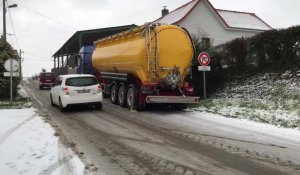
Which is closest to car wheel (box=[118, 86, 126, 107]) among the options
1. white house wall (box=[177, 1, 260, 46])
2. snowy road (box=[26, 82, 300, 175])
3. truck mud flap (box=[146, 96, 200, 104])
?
truck mud flap (box=[146, 96, 200, 104])

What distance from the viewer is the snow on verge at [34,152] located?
25.8 feet

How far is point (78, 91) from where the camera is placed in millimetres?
18344

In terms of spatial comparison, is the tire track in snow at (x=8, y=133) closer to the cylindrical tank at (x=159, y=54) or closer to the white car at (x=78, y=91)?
the white car at (x=78, y=91)

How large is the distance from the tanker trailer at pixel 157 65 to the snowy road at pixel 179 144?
169cm

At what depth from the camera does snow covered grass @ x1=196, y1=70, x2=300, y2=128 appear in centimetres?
1460

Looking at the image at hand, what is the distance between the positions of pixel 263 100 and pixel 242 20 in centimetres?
2595

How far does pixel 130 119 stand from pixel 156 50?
3507 millimetres

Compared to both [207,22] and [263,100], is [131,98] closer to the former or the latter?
[263,100]

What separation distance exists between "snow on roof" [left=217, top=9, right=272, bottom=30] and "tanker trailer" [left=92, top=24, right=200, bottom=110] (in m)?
23.1

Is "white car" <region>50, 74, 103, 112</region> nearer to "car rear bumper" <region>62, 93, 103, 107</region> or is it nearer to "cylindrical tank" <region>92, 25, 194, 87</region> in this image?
"car rear bumper" <region>62, 93, 103, 107</region>

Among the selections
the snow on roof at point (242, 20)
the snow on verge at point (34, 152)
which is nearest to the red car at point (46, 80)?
the snow on roof at point (242, 20)

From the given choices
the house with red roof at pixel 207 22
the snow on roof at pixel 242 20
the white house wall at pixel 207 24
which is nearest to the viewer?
the house with red roof at pixel 207 22

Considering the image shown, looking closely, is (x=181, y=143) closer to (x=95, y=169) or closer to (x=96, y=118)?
(x=95, y=169)

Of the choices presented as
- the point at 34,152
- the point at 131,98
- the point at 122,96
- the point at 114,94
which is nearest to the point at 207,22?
the point at 114,94
